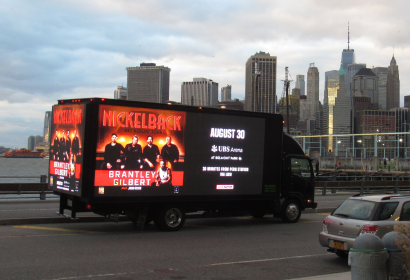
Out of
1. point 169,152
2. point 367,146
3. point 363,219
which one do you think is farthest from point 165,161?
point 367,146

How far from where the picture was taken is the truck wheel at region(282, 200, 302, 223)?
48.8ft

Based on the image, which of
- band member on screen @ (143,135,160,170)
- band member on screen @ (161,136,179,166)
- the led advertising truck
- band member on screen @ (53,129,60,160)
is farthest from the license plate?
band member on screen @ (53,129,60,160)

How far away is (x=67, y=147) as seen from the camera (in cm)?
1209

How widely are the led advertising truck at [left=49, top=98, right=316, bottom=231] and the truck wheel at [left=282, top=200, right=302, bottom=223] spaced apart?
36mm

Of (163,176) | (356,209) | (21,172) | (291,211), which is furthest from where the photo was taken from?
(21,172)

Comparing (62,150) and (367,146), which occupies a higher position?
(367,146)

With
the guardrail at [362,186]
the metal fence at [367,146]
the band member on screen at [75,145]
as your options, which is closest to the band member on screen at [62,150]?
the band member on screen at [75,145]

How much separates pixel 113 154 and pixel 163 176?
1619 mm

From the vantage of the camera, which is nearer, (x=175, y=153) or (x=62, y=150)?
(x=62, y=150)

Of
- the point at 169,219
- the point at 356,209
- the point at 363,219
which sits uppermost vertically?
the point at 356,209

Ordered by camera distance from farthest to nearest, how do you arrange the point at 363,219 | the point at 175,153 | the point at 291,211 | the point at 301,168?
1. the point at 301,168
2. the point at 291,211
3. the point at 175,153
4. the point at 363,219

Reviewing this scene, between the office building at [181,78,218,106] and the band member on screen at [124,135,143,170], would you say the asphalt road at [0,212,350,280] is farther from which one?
the office building at [181,78,218,106]

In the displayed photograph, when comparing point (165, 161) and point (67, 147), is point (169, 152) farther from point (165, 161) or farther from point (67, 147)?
point (67, 147)

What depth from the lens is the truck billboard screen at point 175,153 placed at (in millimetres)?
11492
